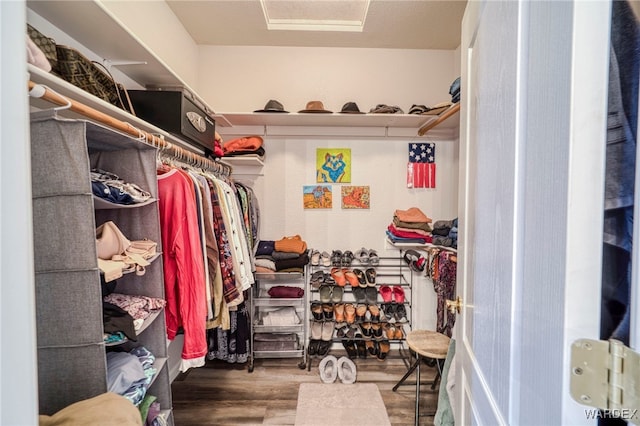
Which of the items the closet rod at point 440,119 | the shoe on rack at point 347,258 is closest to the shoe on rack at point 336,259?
the shoe on rack at point 347,258

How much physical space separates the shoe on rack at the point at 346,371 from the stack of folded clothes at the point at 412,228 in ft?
3.48

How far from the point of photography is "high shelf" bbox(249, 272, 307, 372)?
2.37m

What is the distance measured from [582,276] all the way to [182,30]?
2788 millimetres

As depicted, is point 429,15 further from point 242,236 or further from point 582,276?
point 582,276

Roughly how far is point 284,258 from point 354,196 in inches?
33.8

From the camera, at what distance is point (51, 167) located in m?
0.84

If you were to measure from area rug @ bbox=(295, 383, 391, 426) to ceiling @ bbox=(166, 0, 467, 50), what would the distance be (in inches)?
107

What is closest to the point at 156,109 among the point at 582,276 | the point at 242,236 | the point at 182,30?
the point at 242,236

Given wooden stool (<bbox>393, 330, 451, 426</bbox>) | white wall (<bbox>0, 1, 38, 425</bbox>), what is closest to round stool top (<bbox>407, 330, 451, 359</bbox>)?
wooden stool (<bbox>393, 330, 451, 426</bbox>)

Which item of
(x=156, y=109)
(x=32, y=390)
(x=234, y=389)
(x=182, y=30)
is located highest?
(x=182, y=30)

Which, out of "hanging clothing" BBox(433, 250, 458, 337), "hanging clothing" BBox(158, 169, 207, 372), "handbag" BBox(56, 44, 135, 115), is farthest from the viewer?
"hanging clothing" BBox(433, 250, 458, 337)

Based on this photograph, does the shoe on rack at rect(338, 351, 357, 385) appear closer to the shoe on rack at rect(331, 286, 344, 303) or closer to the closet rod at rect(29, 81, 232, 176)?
the shoe on rack at rect(331, 286, 344, 303)

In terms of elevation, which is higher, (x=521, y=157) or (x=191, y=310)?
(x=521, y=157)

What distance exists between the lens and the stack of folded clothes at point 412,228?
2414 mm
